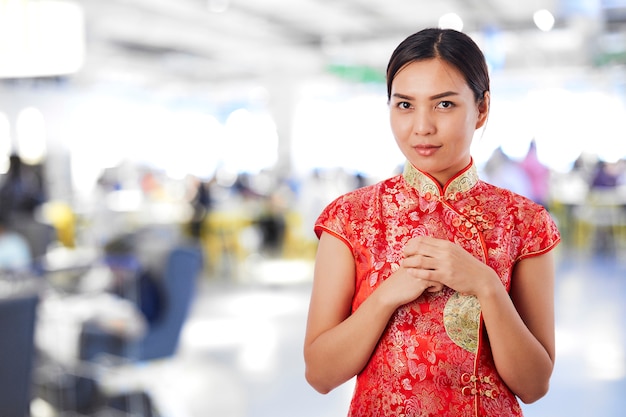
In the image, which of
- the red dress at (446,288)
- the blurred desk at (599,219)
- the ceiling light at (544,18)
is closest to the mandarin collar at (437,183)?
the red dress at (446,288)

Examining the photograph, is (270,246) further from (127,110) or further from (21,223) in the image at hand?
(127,110)

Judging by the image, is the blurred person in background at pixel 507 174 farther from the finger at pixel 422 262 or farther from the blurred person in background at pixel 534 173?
the finger at pixel 422 262

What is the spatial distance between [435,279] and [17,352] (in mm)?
1917

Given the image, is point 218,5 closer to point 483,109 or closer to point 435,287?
point 483,109

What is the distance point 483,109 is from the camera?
986 mm

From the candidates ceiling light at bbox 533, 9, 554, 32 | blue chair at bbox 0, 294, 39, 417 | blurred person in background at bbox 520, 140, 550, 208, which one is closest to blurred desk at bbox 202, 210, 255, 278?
blurred person in background at bbox 520, 140, 550, 208

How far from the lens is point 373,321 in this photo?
35.8 inches

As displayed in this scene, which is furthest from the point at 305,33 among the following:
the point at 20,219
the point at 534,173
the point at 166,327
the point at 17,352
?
the point at 17,352

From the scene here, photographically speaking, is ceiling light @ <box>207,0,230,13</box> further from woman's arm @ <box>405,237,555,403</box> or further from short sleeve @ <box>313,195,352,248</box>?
woman's arm @ <box>405,237,555,403</box>

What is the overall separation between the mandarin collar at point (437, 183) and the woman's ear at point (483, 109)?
2.7 inches

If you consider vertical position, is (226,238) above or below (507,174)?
below

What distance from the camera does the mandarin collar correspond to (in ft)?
3.21

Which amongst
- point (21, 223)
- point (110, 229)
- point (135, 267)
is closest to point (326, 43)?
point (110, 229)

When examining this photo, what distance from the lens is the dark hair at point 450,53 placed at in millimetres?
930
